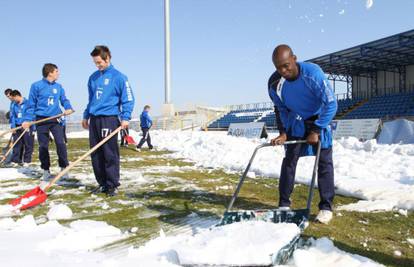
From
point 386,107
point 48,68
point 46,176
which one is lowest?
point 46,176

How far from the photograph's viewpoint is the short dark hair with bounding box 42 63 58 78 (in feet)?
19.5

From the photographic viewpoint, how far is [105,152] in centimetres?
470

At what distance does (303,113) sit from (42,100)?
4485mm

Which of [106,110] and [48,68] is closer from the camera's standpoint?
[106,110]

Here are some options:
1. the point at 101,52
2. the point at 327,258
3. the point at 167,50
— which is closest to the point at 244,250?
the point at 327,258

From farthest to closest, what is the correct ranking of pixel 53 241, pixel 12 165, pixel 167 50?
pixel 167 50 < pixel 12 165 < pixel 53 241

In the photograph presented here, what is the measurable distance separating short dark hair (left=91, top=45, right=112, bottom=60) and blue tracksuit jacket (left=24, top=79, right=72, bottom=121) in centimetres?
180

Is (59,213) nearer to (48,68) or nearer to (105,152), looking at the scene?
(105,152)

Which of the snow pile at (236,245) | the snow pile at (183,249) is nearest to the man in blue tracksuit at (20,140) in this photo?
the snow pile at (183,249)

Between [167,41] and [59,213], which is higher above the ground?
[167,41]

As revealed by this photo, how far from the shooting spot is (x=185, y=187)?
17.0ft

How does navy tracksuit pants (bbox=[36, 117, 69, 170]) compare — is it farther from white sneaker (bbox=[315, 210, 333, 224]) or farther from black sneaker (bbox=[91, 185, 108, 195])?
white sneaker (bbox=[315, 210, 333, 224])

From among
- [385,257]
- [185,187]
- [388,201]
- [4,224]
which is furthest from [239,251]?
[185,187]

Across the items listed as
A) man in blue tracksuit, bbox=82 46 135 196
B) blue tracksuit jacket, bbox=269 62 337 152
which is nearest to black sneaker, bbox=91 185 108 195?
man in blue tracksuit, bbox=82 46 135 196
